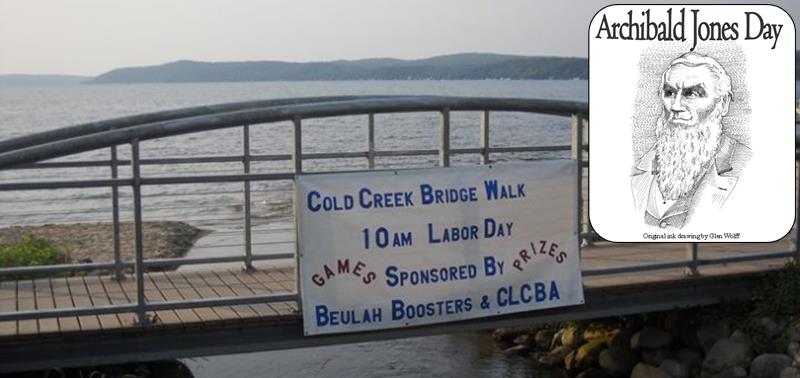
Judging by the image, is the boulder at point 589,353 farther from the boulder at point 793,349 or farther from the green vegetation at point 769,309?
the boulder at point 793,349

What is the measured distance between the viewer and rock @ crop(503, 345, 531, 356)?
1170cm

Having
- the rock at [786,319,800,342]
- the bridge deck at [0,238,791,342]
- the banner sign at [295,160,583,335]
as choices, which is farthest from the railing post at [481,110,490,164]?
the rock at [786,319,800,342]

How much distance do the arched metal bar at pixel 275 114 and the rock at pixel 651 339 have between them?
249 centimetres

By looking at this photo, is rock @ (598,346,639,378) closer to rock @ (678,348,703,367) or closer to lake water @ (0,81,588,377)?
rock @ (678,348,703,367)

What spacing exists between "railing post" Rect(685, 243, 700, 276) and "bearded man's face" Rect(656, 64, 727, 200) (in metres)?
0.83

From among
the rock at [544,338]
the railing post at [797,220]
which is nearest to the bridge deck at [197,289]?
the railing post at [797,220]

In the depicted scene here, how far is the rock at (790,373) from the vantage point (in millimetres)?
8781

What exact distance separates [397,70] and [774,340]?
146m


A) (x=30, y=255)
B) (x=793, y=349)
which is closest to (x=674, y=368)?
(x=793, y=349)

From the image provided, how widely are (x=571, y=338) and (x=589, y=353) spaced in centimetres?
50

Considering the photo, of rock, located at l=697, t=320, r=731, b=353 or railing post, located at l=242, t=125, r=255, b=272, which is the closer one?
railing post, located at l=242, t=125, r=255, b=272

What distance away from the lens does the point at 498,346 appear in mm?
12000

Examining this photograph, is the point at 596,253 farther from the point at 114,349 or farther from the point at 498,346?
the point at 114,349

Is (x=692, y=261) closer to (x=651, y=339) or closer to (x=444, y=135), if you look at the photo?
(x=651, y=339)
